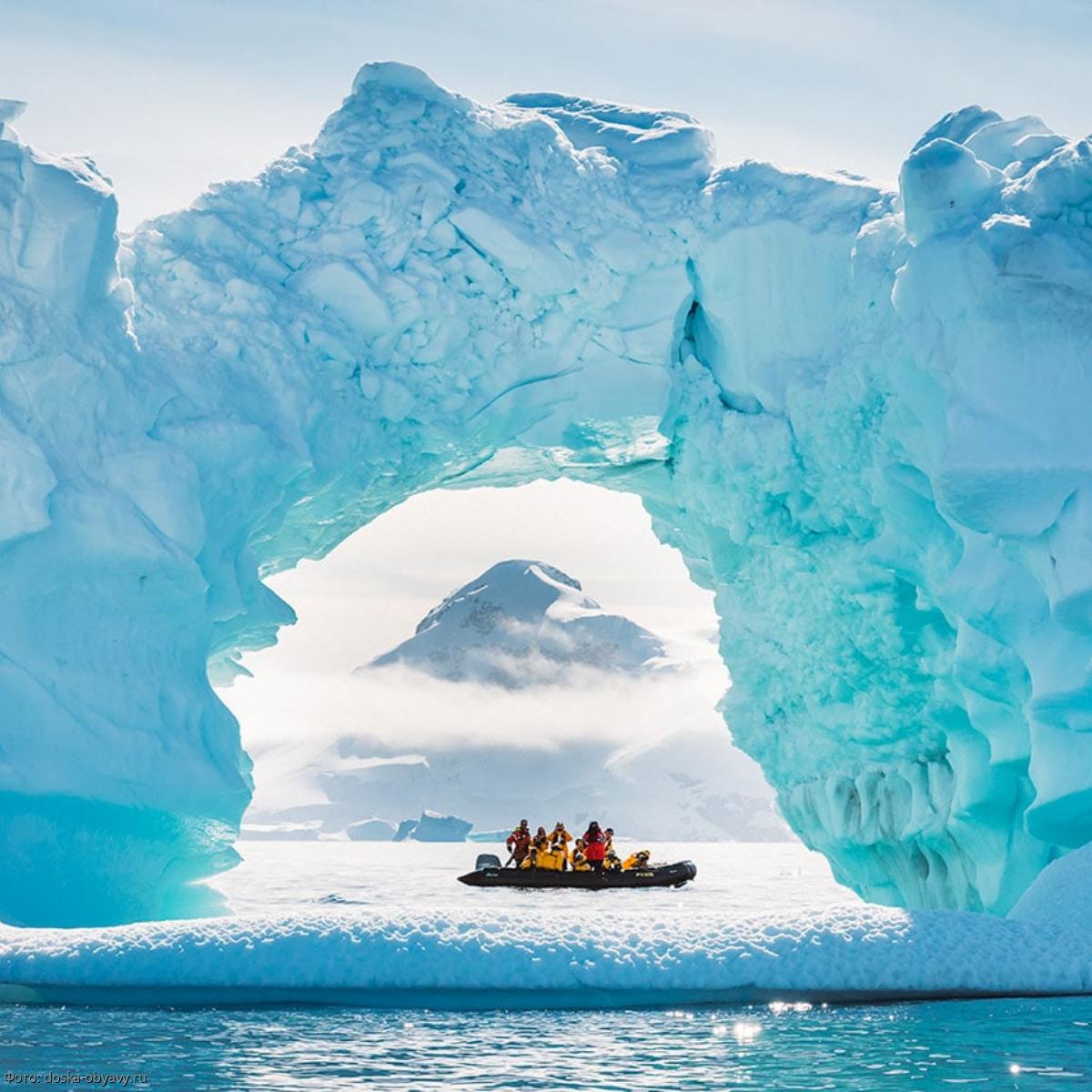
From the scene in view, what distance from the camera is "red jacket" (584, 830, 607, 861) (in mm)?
20266

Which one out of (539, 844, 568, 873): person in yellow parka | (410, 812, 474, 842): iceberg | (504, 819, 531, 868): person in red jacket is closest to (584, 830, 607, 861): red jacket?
(539, 844, 568, 873): person in yellow parka

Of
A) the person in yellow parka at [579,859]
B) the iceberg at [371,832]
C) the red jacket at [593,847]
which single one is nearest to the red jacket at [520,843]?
the person in yellow parka at [579,859]

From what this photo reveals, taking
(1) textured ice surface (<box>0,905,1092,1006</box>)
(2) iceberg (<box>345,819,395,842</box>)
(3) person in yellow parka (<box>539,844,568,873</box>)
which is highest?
(2) iceberg (<box>345,819,395,842</box>)

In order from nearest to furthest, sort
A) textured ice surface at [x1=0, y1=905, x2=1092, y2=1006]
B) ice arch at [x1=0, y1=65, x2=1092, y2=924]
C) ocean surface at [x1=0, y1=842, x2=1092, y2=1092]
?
ocean surface at [x1=0, y1=842, x2=1092, y2=1092]
textured ice surface at [x1=0, y1=905, x2=1092, y2=1006]
ice arch at [x1=0, y1=65, x2=1092, y2=924]

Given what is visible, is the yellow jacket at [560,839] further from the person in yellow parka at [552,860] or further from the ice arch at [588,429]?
the ice arch at [588,429]

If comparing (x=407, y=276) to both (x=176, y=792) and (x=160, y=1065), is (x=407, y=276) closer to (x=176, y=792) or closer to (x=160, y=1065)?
(x=176, y=792)

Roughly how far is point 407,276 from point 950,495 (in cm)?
552

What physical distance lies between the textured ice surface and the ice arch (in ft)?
9.85

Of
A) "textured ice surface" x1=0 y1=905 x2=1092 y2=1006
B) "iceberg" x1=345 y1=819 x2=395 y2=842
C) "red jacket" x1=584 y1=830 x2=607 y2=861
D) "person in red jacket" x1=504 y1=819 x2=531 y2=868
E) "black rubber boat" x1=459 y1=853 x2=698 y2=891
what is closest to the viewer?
"textured ice surface" x1=0 y1=905 x2=1092 y2=1006

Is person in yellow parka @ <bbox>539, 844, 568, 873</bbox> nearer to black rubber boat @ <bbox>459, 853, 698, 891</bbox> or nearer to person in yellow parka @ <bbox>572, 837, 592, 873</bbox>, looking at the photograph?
black rubber boat @ <bbox>459, 853, 698, 891</bbox>

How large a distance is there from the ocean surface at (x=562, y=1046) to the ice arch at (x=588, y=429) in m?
4.13

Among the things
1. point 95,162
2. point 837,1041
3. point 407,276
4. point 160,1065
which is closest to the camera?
point 160,1065

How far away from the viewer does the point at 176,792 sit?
502 inches

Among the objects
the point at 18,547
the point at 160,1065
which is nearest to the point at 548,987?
the point at 160,1065
